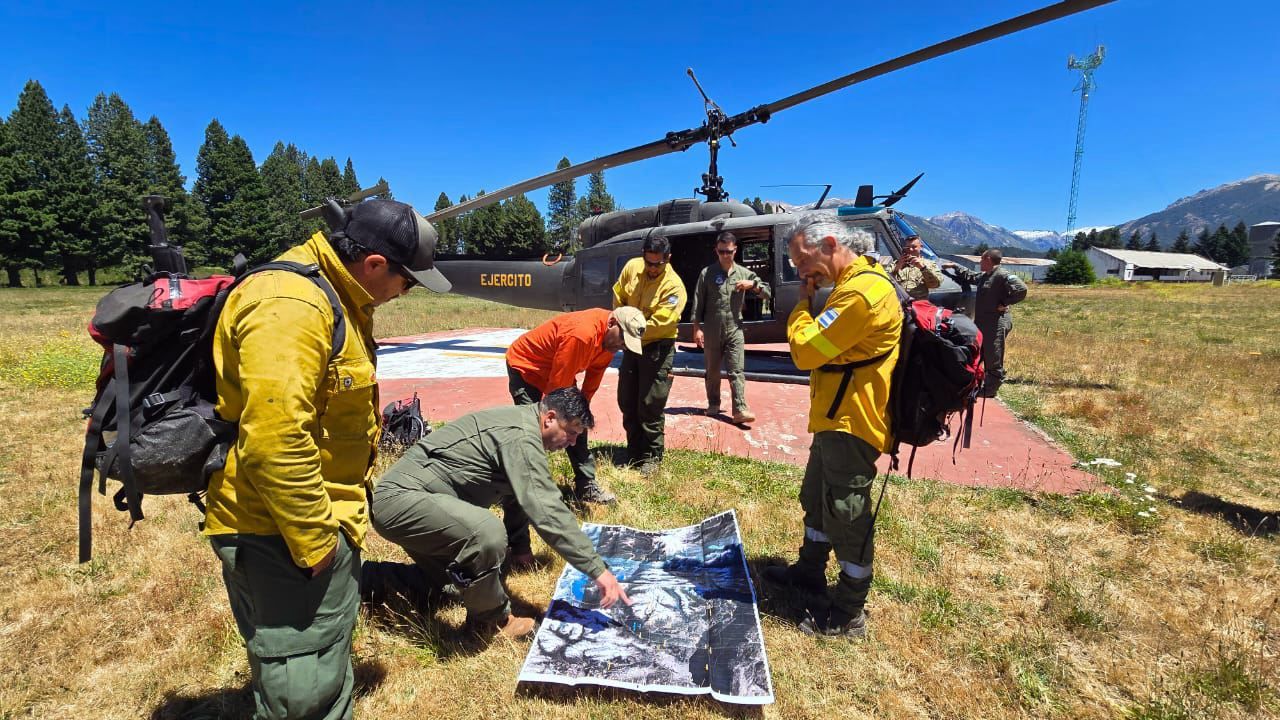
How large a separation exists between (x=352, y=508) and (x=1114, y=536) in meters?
4.88

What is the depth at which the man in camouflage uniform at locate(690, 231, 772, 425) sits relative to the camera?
20.4ft

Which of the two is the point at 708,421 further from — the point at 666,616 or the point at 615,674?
the point at 615,674

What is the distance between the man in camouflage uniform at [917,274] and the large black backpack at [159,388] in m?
6.61

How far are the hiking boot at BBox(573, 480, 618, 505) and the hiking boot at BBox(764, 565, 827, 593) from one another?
1372mm

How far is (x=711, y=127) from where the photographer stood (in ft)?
25.4

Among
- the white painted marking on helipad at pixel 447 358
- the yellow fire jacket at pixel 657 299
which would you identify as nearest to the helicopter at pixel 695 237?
the white painted marking on helipad at pixel 447 358

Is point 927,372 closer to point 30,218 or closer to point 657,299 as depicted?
point 657,299

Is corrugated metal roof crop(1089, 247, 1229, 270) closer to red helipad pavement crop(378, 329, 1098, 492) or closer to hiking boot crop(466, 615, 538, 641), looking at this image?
red helipad pavement crop(378, 329, 1098, 492)

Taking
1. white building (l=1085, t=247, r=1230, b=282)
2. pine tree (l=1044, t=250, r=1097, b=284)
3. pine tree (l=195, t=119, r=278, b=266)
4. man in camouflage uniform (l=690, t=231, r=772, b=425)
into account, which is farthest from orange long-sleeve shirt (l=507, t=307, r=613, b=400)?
white building (l=1085, t=247, r=1230, b=282)

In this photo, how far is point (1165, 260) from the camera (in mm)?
82375

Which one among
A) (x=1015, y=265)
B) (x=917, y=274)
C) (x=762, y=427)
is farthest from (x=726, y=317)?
(x=1015, y=265)

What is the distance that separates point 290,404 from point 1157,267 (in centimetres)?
10907

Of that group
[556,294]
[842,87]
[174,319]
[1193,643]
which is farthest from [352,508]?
[556,294]

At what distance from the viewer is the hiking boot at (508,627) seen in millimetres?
2820
